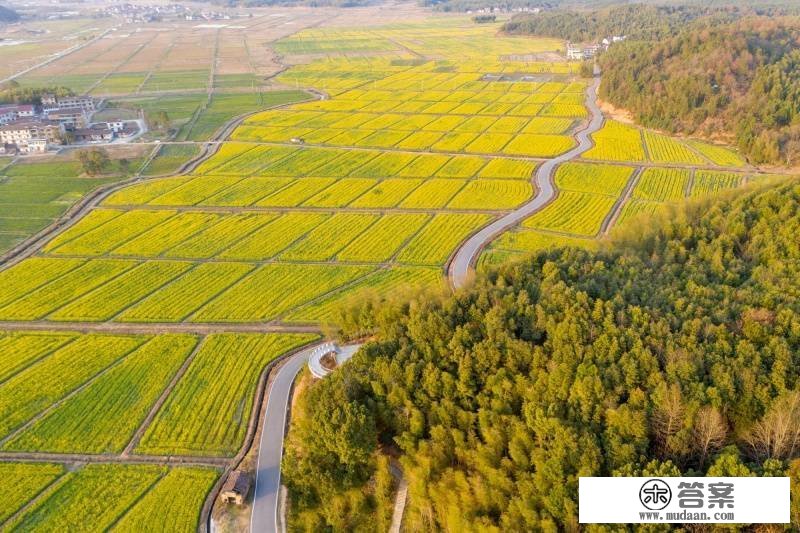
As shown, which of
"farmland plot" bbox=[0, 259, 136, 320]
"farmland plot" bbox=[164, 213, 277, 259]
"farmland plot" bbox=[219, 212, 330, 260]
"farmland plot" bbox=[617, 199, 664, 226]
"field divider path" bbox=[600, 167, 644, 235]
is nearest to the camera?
"farmland plot" bbox=[0, 259, 136, 320]

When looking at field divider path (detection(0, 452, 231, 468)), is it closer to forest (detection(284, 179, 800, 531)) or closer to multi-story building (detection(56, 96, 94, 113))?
forest (detection(284, 179, 800, 531))

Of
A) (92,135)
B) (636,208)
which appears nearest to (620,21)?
(636,208)

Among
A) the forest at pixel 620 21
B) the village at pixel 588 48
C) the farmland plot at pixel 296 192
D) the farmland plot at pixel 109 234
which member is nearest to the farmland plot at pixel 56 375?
the farmland plot at pixel 109 234

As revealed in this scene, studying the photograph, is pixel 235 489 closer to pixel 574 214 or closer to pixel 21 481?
pixel 21 481

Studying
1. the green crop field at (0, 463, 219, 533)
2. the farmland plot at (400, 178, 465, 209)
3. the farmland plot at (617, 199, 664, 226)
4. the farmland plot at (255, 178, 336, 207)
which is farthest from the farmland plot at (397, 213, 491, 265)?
the green crop field at (0, 463, 219, 533)

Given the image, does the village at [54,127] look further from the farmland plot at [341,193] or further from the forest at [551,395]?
the forest at [551,395]

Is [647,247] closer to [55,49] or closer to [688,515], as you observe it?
[688,515]
